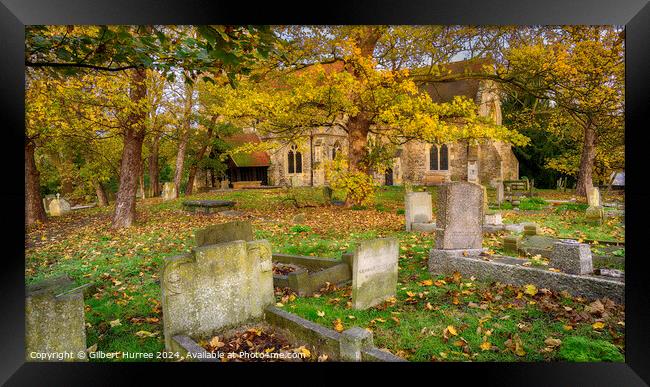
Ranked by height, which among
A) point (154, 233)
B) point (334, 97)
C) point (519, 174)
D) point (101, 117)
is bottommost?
point (154, 233)

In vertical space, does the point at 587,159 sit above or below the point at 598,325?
above

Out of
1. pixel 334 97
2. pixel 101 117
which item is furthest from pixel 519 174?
pixel 101 117

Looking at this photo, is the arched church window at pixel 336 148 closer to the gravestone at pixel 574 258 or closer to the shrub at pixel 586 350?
the gravestone at pixel 574 258

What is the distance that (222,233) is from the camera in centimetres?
401

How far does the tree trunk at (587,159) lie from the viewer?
588 cm

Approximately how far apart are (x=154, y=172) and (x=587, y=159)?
34.6 ft

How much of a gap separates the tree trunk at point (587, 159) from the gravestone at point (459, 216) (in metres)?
2.48

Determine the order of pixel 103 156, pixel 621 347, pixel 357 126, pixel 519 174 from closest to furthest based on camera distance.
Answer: pixel 621 347
pixel 103 156
pixel 357 126
pixel 519 174

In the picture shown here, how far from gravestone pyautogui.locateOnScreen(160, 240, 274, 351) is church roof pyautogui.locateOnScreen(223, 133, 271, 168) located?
6.40 meters

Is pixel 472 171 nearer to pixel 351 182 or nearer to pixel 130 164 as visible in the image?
pixel 351 182

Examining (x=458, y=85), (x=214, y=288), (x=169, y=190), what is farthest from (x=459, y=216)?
(x=169, y=190)

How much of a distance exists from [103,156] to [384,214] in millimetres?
7072

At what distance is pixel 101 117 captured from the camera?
6.73 metres

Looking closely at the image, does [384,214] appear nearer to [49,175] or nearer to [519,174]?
[519,174]
